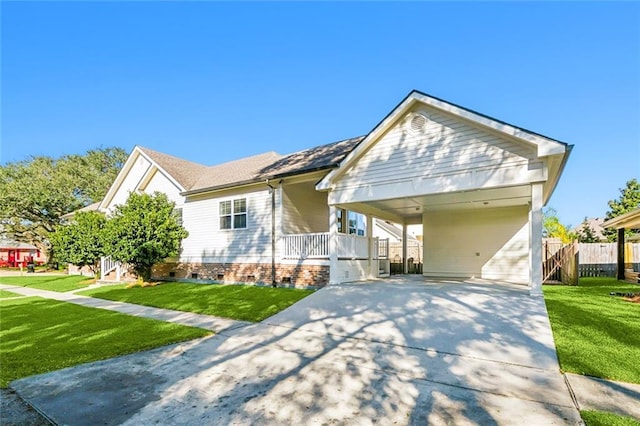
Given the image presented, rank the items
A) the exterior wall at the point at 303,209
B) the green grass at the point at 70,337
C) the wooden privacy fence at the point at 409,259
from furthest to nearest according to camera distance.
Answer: the wooden privacy fence at the point at 409,259
the exterior wall at the point at 303,209
the green grass at the point at 70,337

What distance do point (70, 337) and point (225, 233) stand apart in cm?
878

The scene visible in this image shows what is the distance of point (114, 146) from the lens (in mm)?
49344

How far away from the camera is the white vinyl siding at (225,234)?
14.4 metres

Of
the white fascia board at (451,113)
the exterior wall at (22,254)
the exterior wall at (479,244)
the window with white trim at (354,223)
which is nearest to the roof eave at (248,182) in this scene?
the white fascia board at (451,113)

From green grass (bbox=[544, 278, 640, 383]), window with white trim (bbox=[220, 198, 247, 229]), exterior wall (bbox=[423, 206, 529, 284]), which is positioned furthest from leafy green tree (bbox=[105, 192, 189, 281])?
green grass (bbox=[544, 278, 640, 383])

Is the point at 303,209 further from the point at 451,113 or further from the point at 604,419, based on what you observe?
the point at 604,419

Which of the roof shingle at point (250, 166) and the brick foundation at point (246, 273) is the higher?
the roof shingle at point (250, 166)

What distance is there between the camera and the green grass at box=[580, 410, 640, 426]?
3387mm

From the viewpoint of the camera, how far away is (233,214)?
15570 millimetres

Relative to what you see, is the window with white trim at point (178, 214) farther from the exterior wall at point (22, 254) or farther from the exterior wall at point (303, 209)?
the exterior wall at point (22, 254)

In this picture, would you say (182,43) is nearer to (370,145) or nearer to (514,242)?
(370,145)

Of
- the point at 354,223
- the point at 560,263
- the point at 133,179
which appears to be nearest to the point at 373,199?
the point at 354,223

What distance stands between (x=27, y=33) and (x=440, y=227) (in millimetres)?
18410

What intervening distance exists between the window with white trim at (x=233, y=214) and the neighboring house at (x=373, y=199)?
2.3 inches
